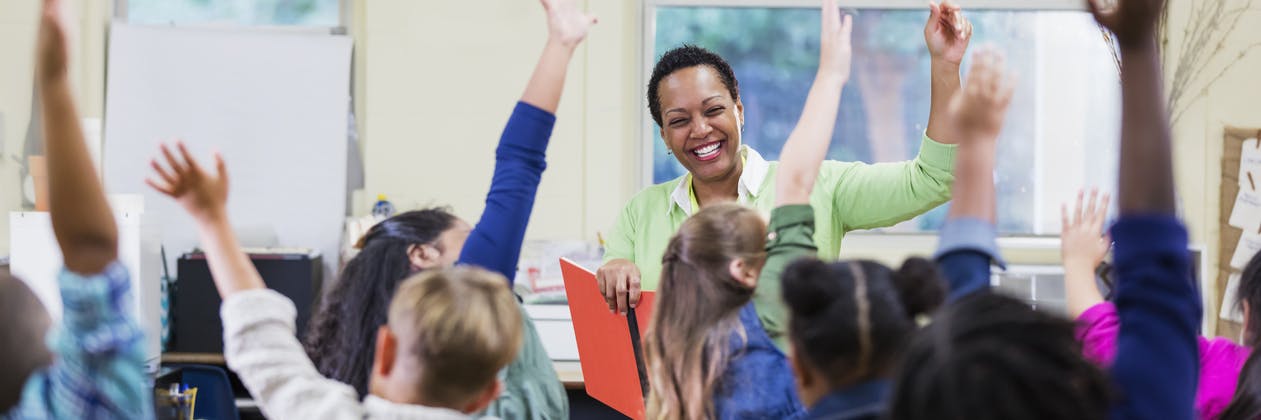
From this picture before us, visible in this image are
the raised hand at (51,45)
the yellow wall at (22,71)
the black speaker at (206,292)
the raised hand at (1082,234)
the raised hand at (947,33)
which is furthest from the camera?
the yellow wall at (22,71)

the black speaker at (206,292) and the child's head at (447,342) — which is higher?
the child's head at (447,342)

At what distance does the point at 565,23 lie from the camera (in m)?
1.45

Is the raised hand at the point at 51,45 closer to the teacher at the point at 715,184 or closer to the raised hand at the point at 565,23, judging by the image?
the raised hand at the point at 565,23

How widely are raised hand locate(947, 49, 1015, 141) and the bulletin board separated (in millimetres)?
3774

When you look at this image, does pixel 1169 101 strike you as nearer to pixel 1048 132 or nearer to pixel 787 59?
pixel 1048 132

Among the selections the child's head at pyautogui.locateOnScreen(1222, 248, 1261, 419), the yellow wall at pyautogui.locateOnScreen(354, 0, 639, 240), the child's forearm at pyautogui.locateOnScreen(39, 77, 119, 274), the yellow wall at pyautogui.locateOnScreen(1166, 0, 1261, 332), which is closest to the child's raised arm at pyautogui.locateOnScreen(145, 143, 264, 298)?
the child's forearm at pyautogui.locateOnScreen(39, 77, 119, 274)

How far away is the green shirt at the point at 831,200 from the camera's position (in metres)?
1.93

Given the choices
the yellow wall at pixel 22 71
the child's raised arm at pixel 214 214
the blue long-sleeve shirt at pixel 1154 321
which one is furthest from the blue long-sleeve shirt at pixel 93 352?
the yellow wall at pixel 22 71

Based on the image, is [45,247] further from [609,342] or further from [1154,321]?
[1154,321]

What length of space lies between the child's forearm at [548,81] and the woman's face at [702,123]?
2.48 feet

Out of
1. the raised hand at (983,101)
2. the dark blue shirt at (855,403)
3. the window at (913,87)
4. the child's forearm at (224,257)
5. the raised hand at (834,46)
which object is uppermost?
the window at (913,87)

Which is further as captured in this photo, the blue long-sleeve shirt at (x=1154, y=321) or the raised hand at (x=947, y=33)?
the raised hand at (x=947, y=33)

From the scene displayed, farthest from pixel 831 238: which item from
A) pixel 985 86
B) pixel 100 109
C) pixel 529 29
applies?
pixel 100 109

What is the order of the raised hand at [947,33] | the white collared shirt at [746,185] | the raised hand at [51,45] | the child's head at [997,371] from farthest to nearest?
the white collared shirt at [746,185]
the raised hand at [947,33]
the raised hand at [51,45]
the child's head at [997,371]
